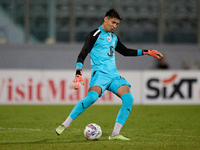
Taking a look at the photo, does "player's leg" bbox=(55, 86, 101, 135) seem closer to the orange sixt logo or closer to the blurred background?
the orange sixt logo

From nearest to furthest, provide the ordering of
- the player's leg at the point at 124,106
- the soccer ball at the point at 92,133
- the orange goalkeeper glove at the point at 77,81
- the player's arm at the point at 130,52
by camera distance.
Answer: the orange goalkeeper glove at the point at 77,81 → the player's leg at the point at 124,106 → the soccer ball at the point at 92,133 → the player's arm at the point at 130,52

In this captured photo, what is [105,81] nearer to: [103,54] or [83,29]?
[103,54]

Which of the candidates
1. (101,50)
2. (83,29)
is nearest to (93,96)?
(101,50)

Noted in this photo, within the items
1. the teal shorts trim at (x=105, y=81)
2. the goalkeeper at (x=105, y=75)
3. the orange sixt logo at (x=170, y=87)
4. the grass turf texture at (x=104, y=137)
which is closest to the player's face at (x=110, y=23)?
the goalkeeper at (x=105, y=75)

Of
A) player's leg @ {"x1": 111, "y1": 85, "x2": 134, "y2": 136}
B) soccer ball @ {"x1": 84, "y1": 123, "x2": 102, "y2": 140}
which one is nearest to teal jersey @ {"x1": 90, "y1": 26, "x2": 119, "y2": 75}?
player's leg @ {"x1": 111, "y1": 85, "x2": 134, "y2": 136}

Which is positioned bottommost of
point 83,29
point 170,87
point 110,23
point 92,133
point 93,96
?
A: point 170,87

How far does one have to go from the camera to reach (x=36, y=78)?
41.4 feet

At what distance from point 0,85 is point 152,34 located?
6.77 metres

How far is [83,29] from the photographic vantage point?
51.1ft

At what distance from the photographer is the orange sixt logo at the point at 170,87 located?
12.7m

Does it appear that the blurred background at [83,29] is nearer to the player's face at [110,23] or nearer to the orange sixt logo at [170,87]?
the orange sixt logo at [170,87]

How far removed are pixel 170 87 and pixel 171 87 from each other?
0.03m

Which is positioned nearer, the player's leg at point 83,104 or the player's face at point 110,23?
the player's leg at point 83,104

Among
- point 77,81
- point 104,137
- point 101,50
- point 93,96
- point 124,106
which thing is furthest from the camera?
Answer: point 104,137
